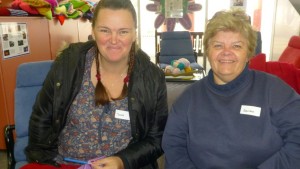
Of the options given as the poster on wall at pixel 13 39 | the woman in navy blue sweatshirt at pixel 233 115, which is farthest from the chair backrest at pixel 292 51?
the poster on wall at pixel 13 39

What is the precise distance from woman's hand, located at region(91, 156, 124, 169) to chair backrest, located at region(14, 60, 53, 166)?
0.57 metres

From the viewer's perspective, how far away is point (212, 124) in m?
1.28

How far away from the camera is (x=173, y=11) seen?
6.87 m

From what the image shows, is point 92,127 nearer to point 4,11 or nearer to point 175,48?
point 4,11

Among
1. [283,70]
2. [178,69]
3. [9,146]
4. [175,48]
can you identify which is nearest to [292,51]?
[178,69]

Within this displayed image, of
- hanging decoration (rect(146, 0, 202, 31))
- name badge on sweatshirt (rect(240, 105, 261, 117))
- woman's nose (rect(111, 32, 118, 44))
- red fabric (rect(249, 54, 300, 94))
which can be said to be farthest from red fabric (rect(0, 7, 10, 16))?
hanging decoration (rect(146, 0, 202, 31))

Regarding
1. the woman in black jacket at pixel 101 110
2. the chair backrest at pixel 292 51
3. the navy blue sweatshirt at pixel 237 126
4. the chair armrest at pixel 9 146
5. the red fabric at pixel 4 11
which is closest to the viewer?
the navy blue sweatshirt at pixel 237 126

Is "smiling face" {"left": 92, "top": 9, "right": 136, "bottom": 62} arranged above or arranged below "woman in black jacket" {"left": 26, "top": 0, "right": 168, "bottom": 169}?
above

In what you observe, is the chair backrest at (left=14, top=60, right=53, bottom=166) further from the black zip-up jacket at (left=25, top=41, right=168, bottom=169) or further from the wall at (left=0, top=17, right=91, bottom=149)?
the wall at (left=0, top=17, right=91, bottom=149)

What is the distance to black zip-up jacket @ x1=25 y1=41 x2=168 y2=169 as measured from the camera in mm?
1410

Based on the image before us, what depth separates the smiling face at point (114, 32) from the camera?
1.31 metres

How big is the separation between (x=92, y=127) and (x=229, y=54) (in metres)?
0.77

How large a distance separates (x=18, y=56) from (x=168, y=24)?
15.3ft

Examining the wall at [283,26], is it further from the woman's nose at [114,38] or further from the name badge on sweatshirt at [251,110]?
the woman's nose at [114,38]
